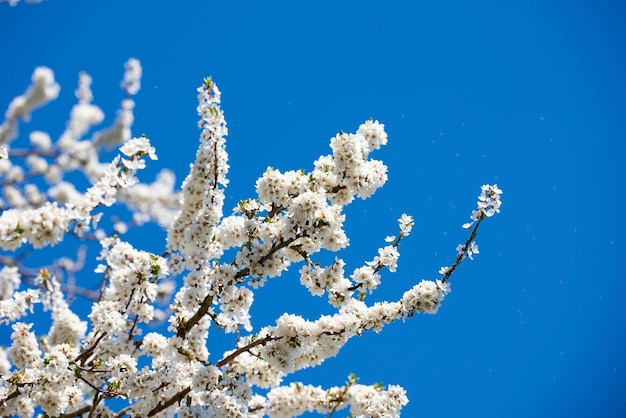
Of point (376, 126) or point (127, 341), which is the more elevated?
point (376, 126)

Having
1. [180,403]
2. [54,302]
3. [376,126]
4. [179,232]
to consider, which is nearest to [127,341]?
[180,403]

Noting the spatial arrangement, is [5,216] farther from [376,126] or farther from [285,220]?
[376,126]

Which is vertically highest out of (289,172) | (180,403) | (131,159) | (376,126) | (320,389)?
(376,126)

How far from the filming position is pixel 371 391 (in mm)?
7434

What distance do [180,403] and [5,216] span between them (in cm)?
301

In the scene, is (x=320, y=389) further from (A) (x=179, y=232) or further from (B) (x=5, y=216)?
(B) (x=5, y=216)

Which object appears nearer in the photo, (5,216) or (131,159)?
(5,216)

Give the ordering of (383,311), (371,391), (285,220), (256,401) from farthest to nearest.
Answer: (256,401) → (371,391) → (383,311) → (285,220)

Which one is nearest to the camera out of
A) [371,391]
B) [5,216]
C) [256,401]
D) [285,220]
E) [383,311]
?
[5,216]

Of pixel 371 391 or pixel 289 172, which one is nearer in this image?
pixel 289 172

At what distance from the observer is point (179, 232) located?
239 inches

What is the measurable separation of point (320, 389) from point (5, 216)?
4.79 metres

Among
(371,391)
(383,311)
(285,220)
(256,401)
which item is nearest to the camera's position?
(285,220)

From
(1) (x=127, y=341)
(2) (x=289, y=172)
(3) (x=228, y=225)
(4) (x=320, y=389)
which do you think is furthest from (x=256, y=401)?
(2) (x=289, y=172)
